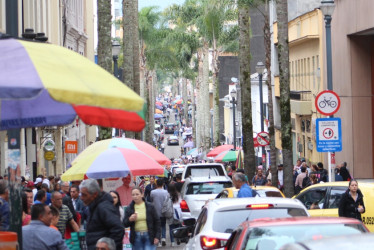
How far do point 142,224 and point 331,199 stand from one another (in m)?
3.83

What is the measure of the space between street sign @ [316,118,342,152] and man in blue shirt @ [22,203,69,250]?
14.2 meters

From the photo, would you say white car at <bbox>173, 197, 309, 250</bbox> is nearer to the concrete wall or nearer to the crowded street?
the crowded street

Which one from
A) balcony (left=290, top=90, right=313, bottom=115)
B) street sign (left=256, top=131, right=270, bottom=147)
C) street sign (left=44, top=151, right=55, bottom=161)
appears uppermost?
balcony (left=290, top=90, right=313, bottom=115)

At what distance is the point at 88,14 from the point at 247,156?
3037 centimetres

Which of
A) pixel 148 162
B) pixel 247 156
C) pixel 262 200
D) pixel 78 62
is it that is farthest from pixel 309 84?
pixel 78 62

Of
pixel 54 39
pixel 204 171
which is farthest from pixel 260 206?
pixel 54 39

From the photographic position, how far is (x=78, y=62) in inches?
323

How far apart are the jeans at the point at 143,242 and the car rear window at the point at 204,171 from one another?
1387 centimetres

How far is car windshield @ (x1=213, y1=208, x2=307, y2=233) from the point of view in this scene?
11594 mm

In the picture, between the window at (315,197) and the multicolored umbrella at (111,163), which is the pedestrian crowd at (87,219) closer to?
the multicolored umbrella at (111,163)

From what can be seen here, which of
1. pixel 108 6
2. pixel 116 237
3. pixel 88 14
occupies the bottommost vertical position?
pixel 116 237

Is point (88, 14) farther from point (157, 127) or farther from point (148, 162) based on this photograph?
point (157, 127)

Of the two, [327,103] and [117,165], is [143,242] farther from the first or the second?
[327,103]

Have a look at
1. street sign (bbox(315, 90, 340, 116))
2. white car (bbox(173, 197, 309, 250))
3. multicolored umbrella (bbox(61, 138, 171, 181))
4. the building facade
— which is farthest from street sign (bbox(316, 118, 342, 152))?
white car (bbox(173, 197, 309, 250))
